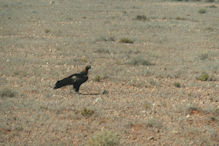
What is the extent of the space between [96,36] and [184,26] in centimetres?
977

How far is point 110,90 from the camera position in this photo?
12.1 metres

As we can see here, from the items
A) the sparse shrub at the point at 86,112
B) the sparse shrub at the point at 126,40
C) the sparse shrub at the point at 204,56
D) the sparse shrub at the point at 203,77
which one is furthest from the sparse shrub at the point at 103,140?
the sparse shrub at the point at 126,40

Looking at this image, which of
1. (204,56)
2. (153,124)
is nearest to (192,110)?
(153,124)

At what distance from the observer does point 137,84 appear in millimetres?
12820

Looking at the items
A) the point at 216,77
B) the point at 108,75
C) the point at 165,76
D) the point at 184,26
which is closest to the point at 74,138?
the point at 108,75

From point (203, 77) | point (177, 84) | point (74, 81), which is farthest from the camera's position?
point (203, 77)

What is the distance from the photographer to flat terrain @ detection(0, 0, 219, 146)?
8406mm

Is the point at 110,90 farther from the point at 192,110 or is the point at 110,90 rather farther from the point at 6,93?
the point at 6,93

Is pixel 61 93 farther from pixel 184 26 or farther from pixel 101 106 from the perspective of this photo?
pixel 184 26

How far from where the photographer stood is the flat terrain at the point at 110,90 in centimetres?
841

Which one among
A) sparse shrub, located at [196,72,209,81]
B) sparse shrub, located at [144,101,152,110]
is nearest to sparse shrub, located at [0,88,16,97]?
sparse shrub, located at [144,101,152,110]

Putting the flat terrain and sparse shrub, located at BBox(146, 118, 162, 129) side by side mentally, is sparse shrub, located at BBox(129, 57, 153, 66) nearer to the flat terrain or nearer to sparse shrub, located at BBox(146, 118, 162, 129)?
the flat terrain

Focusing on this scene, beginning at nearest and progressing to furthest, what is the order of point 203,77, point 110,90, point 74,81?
point 74,81 → point 110,90 → point 203,77

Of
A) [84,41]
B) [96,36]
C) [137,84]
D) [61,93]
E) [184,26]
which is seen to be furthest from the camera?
[184,26]
